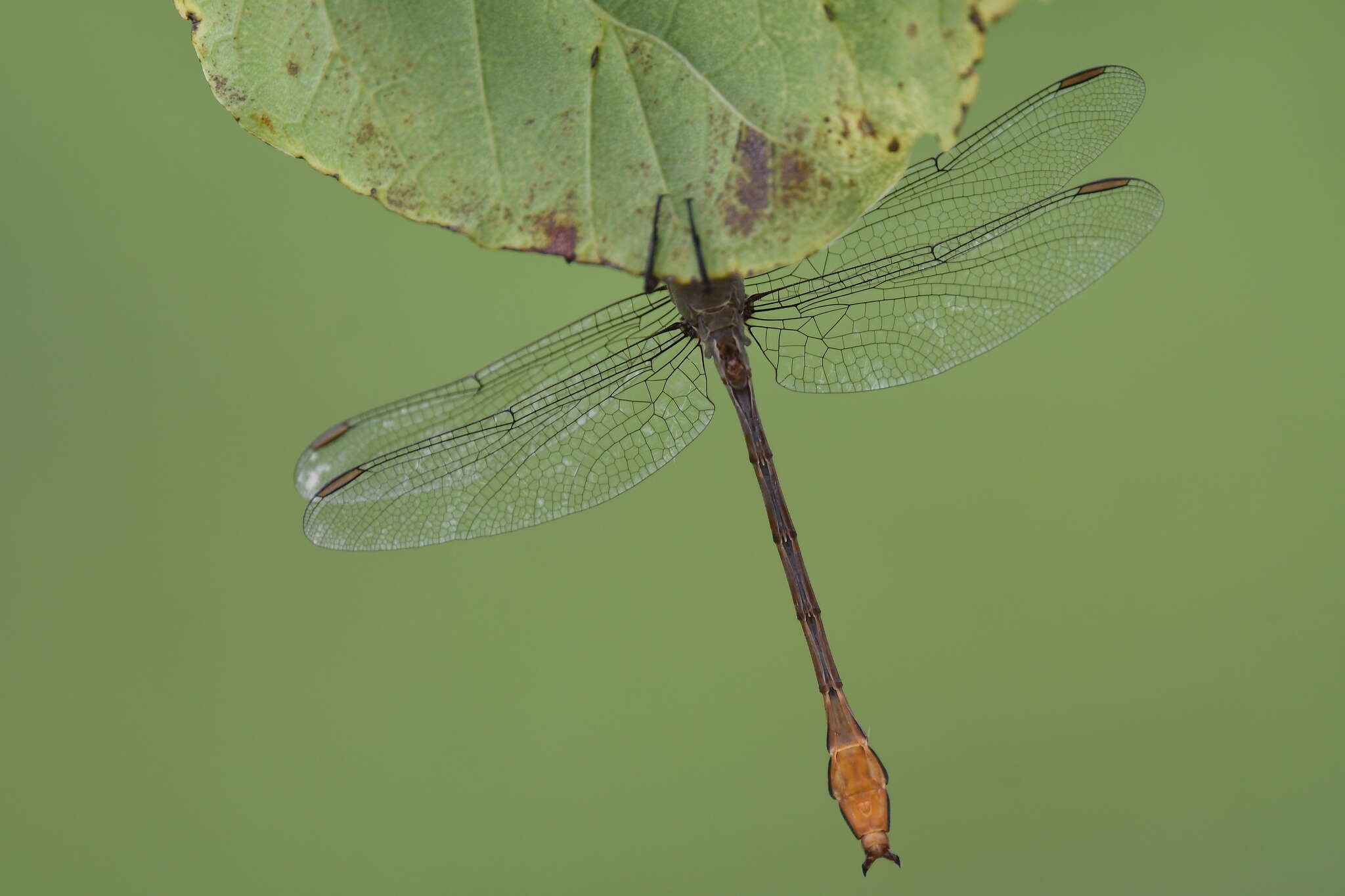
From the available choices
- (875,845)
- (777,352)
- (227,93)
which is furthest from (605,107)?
(875,845)

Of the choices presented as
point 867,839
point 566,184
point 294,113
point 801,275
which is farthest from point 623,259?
point 867,839

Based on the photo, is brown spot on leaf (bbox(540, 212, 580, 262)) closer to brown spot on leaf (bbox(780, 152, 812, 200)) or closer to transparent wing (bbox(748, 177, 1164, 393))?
brown spot on leaf (bbox(780, 152, 812, 200))

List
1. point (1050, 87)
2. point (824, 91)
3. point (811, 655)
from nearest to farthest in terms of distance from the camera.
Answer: point (824, 91)
point (1050, 87)
point (811, 655)

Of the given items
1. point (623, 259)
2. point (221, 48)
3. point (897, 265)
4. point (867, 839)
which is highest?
point (897, 265)

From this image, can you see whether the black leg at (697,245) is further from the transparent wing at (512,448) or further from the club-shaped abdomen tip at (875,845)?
the club-shaped abdomen tip at (875,845)

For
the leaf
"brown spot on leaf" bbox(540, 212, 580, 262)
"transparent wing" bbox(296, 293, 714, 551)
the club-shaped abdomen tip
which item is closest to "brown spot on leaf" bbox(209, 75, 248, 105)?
the leaf

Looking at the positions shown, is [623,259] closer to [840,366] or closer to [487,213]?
[487,213]

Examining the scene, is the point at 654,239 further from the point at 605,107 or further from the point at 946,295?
the point at 946,295

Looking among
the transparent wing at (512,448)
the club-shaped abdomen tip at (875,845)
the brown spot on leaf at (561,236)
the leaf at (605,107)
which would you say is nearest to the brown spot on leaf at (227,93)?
the leaf at (605,107)
